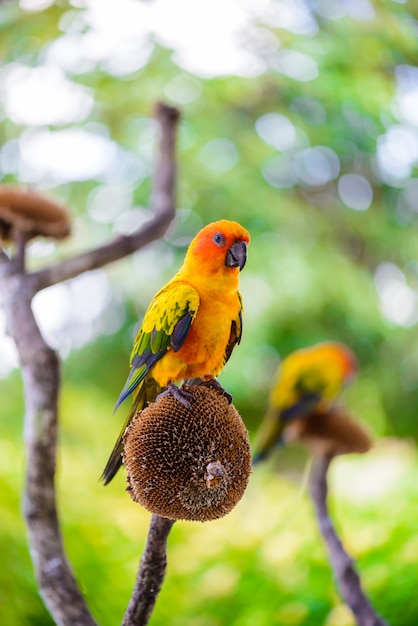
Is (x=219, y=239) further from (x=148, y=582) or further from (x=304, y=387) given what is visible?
(x=304, y=387)

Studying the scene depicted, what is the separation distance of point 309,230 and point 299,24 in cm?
76

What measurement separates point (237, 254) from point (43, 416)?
1.13ft

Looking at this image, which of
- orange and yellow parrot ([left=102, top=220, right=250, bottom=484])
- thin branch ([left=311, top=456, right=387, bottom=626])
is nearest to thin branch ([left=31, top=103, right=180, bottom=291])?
orange and yellow parrot ([left=102, top=220, right=250, bottom=484])

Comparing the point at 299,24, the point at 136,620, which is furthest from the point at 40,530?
the point at 299,24

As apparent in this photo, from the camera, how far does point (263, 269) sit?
6.86 feet

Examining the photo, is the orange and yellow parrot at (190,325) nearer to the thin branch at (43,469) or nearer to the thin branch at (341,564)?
the thin branch at (43,469)

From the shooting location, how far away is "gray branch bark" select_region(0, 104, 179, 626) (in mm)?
629

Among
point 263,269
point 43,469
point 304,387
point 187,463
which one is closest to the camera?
point 187,463

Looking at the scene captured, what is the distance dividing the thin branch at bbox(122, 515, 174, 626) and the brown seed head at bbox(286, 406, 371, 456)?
45cm

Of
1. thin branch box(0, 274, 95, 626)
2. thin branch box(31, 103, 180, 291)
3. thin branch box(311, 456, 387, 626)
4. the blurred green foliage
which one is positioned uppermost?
thin branch box(31, 103, 180, 291)

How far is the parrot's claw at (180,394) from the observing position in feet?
1.44

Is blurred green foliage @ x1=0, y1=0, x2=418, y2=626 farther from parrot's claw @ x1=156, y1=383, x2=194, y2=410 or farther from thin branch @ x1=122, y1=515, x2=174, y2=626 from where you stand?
parrot's claw @ x1=156, y1=383, x2=194, y2=410

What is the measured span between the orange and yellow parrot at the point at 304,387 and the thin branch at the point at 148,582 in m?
0.54

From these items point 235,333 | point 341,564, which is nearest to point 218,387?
point 235,333
